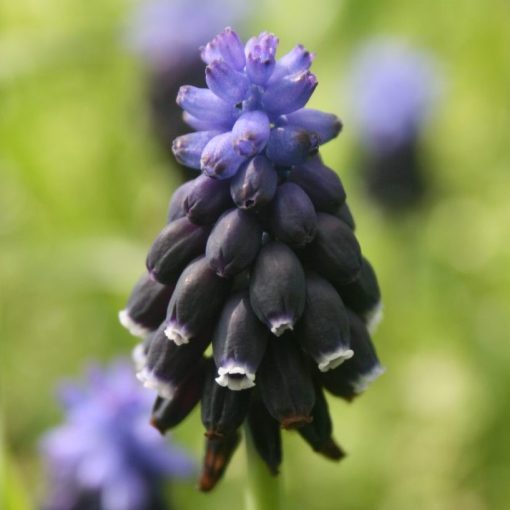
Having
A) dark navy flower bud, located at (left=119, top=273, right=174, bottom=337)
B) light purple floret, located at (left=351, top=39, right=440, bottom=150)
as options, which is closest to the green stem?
dark navy flower bud, located at (left=119, top=273, right=174, bottom=337)

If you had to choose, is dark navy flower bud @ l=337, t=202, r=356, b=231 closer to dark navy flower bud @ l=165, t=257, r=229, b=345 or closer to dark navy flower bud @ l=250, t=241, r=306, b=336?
dark navy flower bud @ l=250, t=241, r=306, b=336

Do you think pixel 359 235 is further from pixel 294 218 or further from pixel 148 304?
pixel 294 218

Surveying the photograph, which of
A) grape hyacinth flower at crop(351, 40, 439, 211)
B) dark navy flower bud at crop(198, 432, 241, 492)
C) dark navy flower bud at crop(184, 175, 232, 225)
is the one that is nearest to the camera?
dark navy flower bud at crop(184, 175, 232, 225)

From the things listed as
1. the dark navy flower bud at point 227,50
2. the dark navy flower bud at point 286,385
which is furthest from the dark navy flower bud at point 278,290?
the dark navy flower bud at point 227,50

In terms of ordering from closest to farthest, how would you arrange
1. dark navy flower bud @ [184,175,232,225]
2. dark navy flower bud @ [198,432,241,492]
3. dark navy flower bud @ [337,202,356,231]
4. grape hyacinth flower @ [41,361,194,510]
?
dark navy flower bud @ [184,175,232,225] < dark navy flower bud @ [337,202,356,231] < dark navy flower bud @ [198,432,241,492] < grape hyacinth flower @ [41,361,194,510]

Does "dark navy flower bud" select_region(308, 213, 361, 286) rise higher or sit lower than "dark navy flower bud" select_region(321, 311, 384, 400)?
higher

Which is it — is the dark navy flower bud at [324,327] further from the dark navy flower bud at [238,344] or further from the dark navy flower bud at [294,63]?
the dark navy flower bud at [294,63]
